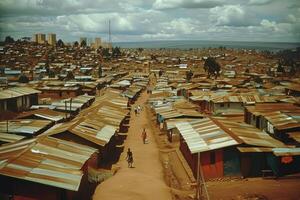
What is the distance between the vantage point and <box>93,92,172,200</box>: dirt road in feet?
59.3

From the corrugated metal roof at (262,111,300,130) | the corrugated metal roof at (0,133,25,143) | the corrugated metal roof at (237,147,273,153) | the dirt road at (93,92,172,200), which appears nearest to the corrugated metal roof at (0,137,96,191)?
the dirt road at (93,92,172,200)

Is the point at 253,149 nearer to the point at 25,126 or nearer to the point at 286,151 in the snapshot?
the point at 286,151

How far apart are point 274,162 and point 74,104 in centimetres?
2846

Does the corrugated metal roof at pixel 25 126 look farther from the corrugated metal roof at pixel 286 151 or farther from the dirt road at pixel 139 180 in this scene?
the corrugated metal roof at pixel 286 151

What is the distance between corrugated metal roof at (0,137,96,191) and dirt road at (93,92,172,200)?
210cm

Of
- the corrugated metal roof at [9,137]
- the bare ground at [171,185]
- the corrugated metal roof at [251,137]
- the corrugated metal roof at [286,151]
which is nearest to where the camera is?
the bare ground at [171,185]

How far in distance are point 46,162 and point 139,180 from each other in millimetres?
6141

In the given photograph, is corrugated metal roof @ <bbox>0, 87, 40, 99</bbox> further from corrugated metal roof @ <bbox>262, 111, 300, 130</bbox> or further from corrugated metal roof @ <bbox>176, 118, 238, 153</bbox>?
corrugated metal roof @ <bbox>262, 111, 300, 130</bbox>

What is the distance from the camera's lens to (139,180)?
20641 mm

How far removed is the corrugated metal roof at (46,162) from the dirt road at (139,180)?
2.10 m

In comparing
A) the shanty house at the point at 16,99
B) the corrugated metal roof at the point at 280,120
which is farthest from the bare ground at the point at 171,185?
the shanty house at the point at 16,99

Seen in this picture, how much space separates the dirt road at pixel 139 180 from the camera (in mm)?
18078

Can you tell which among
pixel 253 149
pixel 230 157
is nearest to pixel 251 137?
pixel 253 149

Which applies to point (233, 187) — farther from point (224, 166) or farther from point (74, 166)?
point (74, 166)
